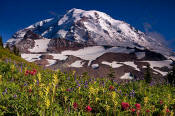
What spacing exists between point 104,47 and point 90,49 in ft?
36.9

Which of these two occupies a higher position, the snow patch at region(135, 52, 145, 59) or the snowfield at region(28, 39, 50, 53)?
the snowfield at region(28, 39, 50, 53)

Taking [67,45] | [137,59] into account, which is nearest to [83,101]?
[137,59]

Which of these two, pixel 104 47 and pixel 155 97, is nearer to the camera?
pixel 155 97

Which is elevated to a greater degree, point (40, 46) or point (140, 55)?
point (40, 46)

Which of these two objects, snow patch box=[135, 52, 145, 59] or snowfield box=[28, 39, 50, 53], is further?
snowfield box=[28, 39, 50, 53]

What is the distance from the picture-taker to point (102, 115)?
411 centimetres

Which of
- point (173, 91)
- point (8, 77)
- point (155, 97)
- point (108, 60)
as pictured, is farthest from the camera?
point (108, 60)

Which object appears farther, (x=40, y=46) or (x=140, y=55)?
(x=40, y=46)

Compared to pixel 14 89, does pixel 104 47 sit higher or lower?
higher

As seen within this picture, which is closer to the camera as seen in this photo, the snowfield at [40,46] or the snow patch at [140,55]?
the snow patch at [140,55]

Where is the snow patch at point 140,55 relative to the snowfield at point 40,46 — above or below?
below

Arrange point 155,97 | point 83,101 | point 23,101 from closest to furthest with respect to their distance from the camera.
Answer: point 23,101 → point 83,101 → point 155,97

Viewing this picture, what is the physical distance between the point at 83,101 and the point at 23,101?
1.57 metres

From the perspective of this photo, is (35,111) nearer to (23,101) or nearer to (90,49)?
(23,101)
